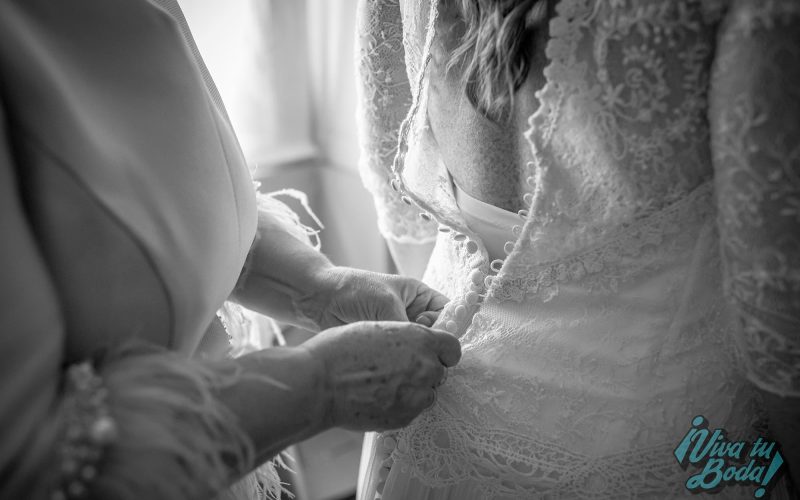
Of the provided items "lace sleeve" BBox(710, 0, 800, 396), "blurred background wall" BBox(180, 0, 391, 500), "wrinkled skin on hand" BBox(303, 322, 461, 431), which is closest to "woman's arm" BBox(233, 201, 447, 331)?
"wrinkled skin on hand" BBox(303, 322, 461, 431)

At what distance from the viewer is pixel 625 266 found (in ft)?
1.94

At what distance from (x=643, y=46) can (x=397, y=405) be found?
442 mm

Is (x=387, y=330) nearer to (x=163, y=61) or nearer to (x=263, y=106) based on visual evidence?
(x=163, y=61)

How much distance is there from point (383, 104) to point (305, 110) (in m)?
0.96

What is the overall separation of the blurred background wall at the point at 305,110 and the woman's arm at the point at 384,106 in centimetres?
72

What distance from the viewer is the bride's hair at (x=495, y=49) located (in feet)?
1.85

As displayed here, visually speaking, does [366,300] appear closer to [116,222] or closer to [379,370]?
[379,370]

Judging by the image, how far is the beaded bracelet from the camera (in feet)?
1.31

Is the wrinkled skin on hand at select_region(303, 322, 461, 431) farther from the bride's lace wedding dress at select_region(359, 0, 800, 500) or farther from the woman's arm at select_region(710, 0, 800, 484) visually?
the woman's arm at select_region(710, 0, 800, 484)

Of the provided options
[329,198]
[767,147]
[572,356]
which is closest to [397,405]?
[572,356]

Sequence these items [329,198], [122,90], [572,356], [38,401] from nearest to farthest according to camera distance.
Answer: [38,401] < [122,90] < [572,356] < [329,198]

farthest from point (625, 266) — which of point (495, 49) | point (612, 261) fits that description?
point (495, 49)

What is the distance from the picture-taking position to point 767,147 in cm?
46

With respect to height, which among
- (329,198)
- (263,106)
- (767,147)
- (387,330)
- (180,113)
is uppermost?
(767,147)
